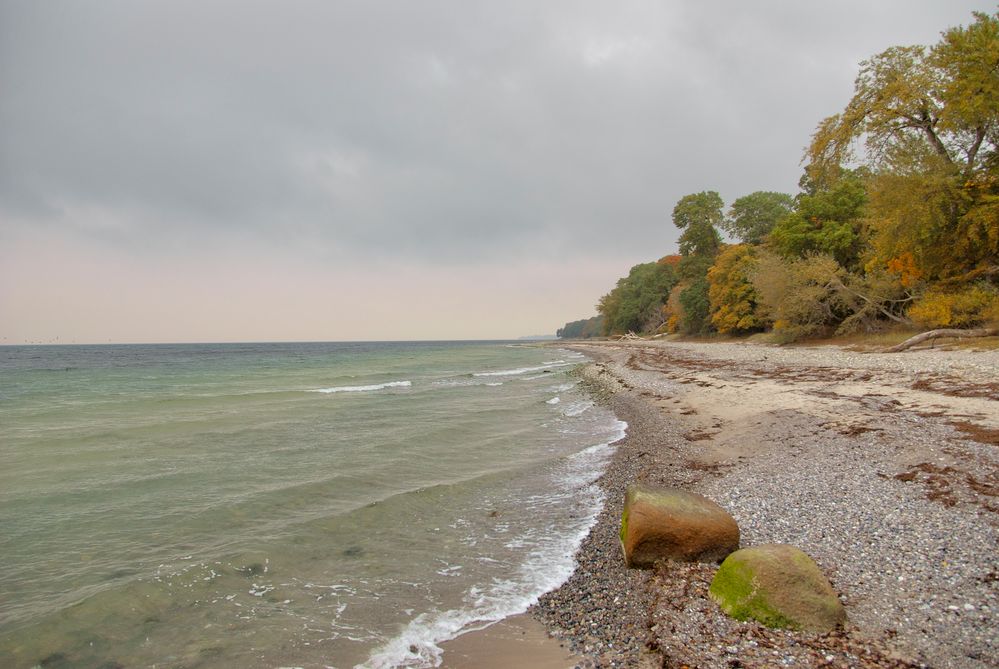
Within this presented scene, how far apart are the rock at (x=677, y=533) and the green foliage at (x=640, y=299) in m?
82.5

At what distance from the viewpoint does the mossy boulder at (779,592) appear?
14.1 feet

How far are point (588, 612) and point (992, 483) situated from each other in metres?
6.00

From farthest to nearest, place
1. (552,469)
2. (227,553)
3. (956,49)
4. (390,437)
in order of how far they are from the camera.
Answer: (956,49) → (390,437) → (552,469) → (227,553)

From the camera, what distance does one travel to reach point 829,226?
36.6 m

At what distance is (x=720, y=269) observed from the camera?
51438 mm

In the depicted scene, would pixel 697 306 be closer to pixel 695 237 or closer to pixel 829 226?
pixel 695 237

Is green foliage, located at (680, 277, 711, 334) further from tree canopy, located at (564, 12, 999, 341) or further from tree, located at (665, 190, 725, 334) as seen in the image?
tree canopy, located at (564, 12, 999, 341)

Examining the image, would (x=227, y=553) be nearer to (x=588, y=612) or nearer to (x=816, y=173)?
(x=588, y=612)

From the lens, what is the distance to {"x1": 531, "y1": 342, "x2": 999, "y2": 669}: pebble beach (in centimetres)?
410

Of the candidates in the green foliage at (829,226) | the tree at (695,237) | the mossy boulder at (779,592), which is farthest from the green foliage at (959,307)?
the tree at (695,237)

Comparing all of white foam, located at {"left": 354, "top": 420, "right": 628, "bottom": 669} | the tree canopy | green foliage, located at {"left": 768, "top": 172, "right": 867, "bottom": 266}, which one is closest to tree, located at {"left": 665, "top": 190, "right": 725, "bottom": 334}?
green foliage, located at {"left": 768, "top": 172, "right": 867, "bottom": 266}

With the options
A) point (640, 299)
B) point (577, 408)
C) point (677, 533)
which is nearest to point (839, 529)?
point (677, 533)

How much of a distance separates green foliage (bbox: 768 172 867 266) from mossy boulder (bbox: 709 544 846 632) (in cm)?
3801

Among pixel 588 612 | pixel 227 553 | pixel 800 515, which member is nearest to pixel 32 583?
pixel 227 553
